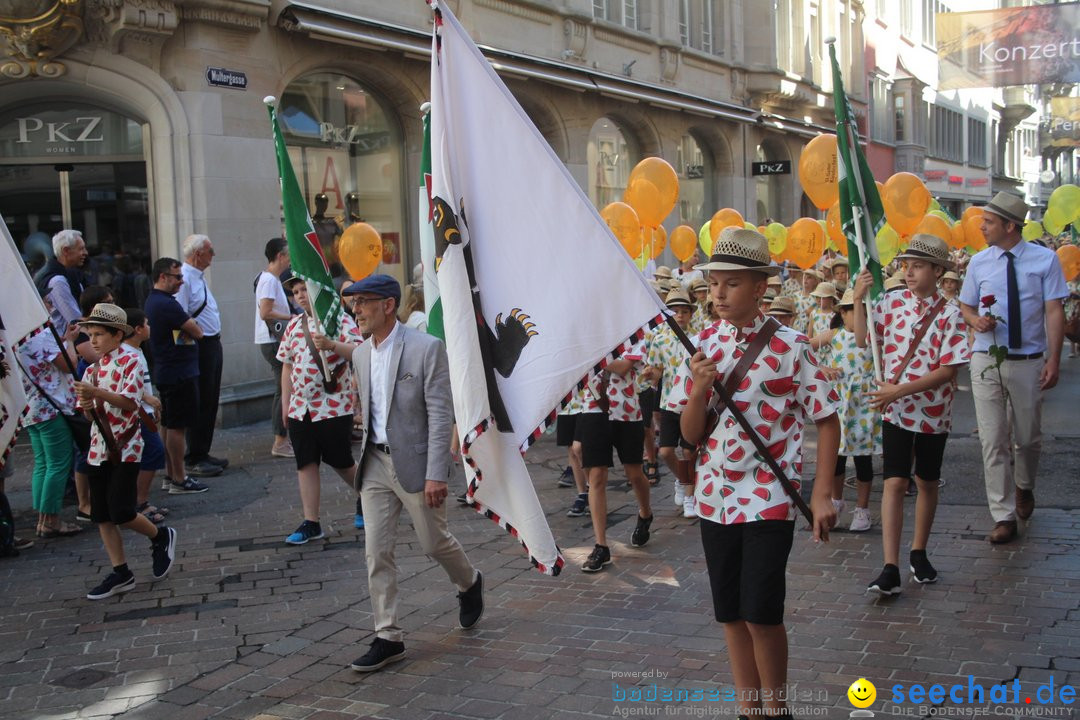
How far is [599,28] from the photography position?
2097 cm

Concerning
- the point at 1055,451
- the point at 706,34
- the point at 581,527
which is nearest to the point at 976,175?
the point at 706,34

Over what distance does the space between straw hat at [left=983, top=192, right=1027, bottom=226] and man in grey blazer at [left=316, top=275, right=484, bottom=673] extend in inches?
147

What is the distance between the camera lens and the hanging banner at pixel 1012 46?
21.9 metres

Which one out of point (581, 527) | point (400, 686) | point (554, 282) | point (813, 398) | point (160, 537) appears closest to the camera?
point (813, 398)

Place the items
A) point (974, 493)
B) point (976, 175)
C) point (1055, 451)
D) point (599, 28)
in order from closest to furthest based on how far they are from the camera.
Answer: point (974, 493), point (1055, 451), point (599, 28), point (976, 175)

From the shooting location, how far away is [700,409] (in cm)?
412

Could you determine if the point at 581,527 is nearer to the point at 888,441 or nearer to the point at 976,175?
the point at 888,441

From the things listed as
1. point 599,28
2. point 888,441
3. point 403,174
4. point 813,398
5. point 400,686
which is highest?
point 599,28

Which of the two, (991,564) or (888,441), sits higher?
(888,441)

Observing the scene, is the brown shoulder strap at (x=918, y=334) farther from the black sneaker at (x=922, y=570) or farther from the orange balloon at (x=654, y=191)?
the orange balloon at (x=654, y=191)

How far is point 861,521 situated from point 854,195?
2.77 m

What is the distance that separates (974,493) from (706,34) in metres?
19.8

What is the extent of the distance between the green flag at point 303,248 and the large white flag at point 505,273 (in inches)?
115

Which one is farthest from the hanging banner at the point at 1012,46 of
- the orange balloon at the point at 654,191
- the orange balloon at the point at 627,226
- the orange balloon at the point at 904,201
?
the orange balloon at the point at 627,226
